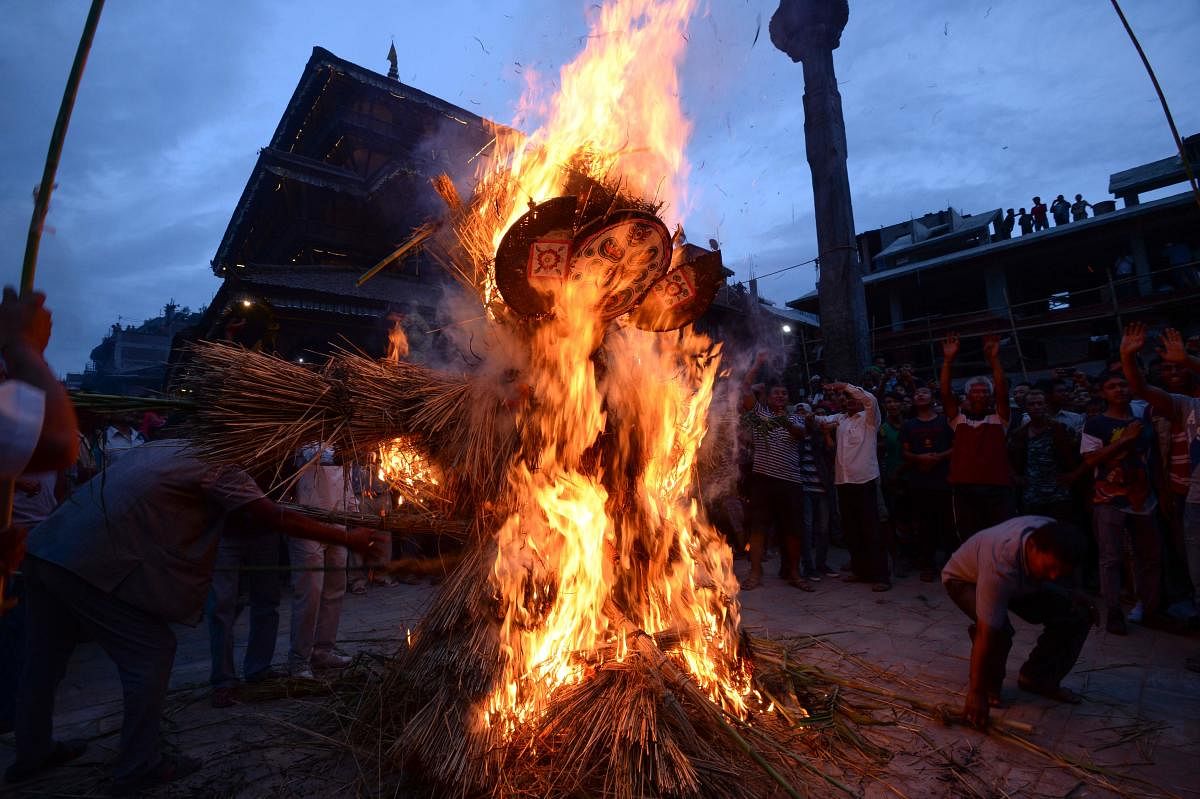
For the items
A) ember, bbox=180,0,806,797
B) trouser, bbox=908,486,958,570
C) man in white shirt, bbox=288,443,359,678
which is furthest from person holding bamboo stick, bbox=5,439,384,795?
trouser, bbox=908,486,958,570

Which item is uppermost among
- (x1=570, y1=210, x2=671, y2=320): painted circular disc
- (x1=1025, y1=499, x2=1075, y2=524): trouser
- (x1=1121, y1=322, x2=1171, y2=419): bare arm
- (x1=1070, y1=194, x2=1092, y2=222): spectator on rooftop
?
(x1=1070, y1=194, x2=1092, y2=222): spectator on rooftop

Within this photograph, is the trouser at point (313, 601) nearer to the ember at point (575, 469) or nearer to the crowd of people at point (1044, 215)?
the ember at point (575, 469)

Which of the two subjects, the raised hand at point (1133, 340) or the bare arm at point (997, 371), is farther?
the bare arm at point (997, 371)

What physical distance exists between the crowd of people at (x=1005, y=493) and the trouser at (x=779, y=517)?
0.02 meters

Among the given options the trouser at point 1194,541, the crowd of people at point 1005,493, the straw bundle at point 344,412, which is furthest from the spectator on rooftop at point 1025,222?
the straw bundle at point 344,412

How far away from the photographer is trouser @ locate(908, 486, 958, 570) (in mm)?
6702

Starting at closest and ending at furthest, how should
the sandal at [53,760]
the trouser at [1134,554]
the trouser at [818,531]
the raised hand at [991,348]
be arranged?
the sandal at [53,760] → the trouser at [1134,554] → the raised hand at [991,348] → the trouser at [818,531]

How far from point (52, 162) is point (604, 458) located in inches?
106

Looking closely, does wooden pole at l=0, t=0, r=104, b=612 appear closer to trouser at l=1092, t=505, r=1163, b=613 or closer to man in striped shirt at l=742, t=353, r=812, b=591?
man in striped shirt at l=742, t=353, r=812, b=591

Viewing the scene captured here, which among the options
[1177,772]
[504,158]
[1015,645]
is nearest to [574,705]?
[1177,772]

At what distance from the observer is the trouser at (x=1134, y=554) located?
4.71 metres

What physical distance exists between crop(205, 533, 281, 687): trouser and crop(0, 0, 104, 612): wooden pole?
2699mm

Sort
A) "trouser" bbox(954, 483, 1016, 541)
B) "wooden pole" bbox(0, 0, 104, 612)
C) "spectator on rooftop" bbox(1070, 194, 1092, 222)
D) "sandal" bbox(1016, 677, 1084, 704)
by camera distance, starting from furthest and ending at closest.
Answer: "spectator on rooftop" bbox(1070, 194, 1092, 222)
"trouser" bbox(954, 483, 1016, 541)
"sandal" bbox(1016, 677, 1084, 704)
"wooden pole" bbox(0, 0, 104, 612)

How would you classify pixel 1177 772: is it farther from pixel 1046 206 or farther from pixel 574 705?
pixel 1046 206
